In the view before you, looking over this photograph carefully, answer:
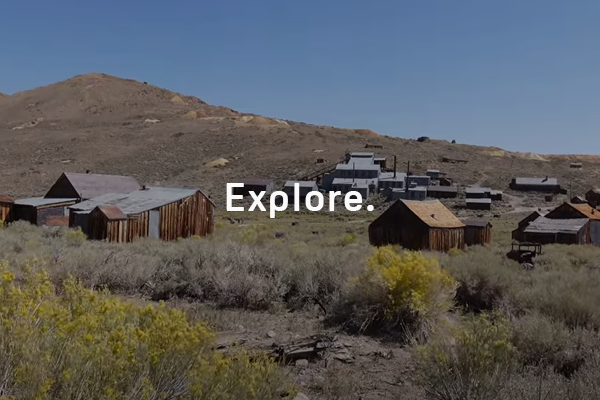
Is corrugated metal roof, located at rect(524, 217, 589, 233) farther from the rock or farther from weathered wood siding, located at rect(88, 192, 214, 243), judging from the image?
the rock

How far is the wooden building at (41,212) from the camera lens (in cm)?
3469

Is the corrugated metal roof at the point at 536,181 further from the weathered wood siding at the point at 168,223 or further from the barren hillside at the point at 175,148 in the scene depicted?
the weathered wood siding at the point at 168,223

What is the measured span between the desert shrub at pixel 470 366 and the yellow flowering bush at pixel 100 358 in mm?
1839

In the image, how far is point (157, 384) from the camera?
4.59 meters

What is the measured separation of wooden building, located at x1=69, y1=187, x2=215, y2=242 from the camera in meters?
27.1

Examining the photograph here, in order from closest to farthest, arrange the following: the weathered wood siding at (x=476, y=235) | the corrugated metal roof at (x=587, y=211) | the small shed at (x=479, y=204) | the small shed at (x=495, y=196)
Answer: the weathered wood siding at (x=476, y=235) < the corrugated metal roof at (x=587, y=211) < the small shed at (x=479, y=204) < the small shed at (x=495, y=196)

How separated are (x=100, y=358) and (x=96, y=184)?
37858mm

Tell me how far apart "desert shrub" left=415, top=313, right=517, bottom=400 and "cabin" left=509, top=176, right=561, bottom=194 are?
71.4m

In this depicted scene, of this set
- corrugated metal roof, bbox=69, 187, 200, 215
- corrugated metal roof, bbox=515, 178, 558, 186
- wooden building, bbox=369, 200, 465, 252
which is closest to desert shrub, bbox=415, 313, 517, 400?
wooden building, bbox=369, 200, 465, 252

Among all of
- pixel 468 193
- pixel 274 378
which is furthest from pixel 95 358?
pixel 468 193

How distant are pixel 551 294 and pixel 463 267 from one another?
3010mm

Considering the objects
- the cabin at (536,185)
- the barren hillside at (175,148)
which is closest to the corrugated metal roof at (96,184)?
the barren hillside at (175,148)

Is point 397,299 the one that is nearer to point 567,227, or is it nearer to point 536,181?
point 567,227

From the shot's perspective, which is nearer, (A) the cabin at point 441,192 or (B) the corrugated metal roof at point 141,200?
(B) the corrugated metal roof at point 141,200
